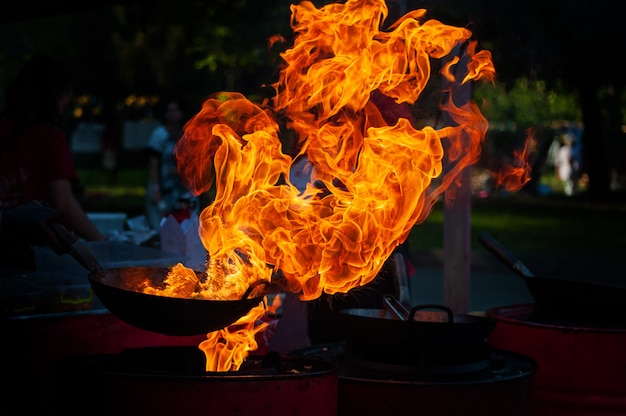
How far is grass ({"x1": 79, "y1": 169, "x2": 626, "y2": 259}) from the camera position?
15.0m

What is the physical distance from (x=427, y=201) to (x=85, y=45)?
3342 centimetres

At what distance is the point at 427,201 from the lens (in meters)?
4.18

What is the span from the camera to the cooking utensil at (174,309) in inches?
111

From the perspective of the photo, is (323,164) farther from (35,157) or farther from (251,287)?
(35,157)

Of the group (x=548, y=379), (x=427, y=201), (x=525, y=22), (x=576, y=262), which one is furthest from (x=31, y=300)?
(x=576, y=262)

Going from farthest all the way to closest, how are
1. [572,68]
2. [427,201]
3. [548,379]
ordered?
[572,68] → [427,201] → [548,379]

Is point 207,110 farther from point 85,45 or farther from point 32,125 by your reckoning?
point 85,45

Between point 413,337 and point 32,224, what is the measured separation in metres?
1.40

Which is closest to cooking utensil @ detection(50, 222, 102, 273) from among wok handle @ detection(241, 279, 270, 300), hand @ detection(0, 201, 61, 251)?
hand @ detection(0, 201, 61, 251)

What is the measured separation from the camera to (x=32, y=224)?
3025mm

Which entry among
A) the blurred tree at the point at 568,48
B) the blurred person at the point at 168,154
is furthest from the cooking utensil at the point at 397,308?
the blurred person at the point at 168,154

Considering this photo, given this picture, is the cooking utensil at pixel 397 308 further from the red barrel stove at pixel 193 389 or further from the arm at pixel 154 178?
the arm at pixel 154 178

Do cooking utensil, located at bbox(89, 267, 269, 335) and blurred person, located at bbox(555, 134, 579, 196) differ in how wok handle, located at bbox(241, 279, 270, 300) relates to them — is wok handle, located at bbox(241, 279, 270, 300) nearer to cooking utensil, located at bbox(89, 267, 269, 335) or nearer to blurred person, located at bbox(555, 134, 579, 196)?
cooking utensil, located at bbox(89, 267, 269, 335)

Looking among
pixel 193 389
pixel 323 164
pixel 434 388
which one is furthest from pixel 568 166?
pixel 193 389
